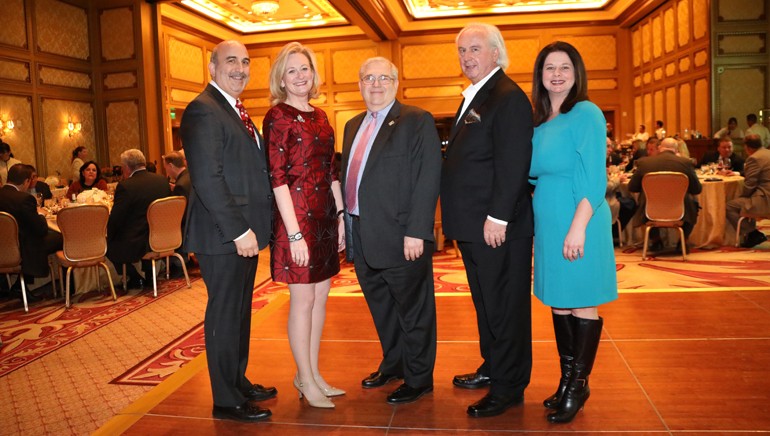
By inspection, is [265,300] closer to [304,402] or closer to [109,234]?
[109,234]

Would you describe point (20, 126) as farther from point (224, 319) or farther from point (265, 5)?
point (224, 319)

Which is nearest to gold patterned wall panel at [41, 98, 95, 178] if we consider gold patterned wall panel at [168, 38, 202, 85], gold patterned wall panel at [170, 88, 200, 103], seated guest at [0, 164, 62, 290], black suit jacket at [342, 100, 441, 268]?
gold patterned wall panel at [170, 88, 200, 103]

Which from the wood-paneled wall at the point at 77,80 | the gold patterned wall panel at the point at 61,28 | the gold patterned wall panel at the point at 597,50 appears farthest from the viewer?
the gold patterned wall panel at the point at 597,50

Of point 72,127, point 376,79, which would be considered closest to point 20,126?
point 72,127

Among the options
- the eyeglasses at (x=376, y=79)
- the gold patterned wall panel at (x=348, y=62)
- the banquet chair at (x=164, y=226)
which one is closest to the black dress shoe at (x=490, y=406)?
the eyeglasses at (x=376, y=79)

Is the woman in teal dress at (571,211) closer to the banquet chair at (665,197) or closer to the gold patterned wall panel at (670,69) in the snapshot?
the banquet chair at (665,197)

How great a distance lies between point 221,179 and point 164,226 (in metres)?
3.66

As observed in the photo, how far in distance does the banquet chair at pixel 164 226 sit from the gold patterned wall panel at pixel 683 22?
10.8 meters

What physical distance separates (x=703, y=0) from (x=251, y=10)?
915 cm

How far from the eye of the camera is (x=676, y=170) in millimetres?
6598

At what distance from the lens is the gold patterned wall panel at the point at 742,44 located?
37.9ft

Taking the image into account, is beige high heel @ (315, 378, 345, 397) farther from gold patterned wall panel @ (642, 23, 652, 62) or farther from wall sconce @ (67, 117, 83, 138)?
gold patterned wall panel @ (642, 23, 652, 62)

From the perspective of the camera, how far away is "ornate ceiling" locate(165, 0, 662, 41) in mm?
13406

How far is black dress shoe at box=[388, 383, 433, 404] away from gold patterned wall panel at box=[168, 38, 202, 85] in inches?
459
